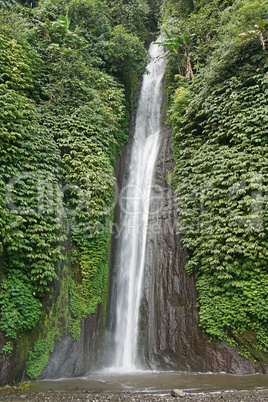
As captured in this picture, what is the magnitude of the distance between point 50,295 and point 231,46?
10422 millimetres

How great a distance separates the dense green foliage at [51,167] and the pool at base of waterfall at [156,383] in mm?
1045

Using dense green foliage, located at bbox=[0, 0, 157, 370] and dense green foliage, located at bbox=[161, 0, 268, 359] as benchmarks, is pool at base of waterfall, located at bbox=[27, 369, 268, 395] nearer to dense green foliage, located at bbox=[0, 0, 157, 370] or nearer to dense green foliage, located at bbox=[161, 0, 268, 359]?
dense green foliage, located at bbox=[0, 0, 157, 370]

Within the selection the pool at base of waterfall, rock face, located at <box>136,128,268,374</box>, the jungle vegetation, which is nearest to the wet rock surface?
the pool at base of waterfall

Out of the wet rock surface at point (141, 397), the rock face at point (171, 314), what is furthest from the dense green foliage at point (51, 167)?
the rock face at point (171, 314)

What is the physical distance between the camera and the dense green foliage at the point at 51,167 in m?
6.76

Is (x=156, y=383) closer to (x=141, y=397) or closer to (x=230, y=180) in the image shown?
(x=141, y=397)

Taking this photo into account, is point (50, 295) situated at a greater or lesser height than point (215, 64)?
lesser

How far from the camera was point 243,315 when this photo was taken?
25.1 ft

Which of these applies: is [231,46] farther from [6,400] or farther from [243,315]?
[6,400]

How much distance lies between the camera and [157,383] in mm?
6465

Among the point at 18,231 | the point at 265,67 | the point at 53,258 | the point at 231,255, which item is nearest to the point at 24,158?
the point at 18,231

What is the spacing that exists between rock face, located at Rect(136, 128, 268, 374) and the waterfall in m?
0.36

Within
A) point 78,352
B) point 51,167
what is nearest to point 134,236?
point 51,167

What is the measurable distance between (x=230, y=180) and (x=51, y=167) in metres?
5.56
